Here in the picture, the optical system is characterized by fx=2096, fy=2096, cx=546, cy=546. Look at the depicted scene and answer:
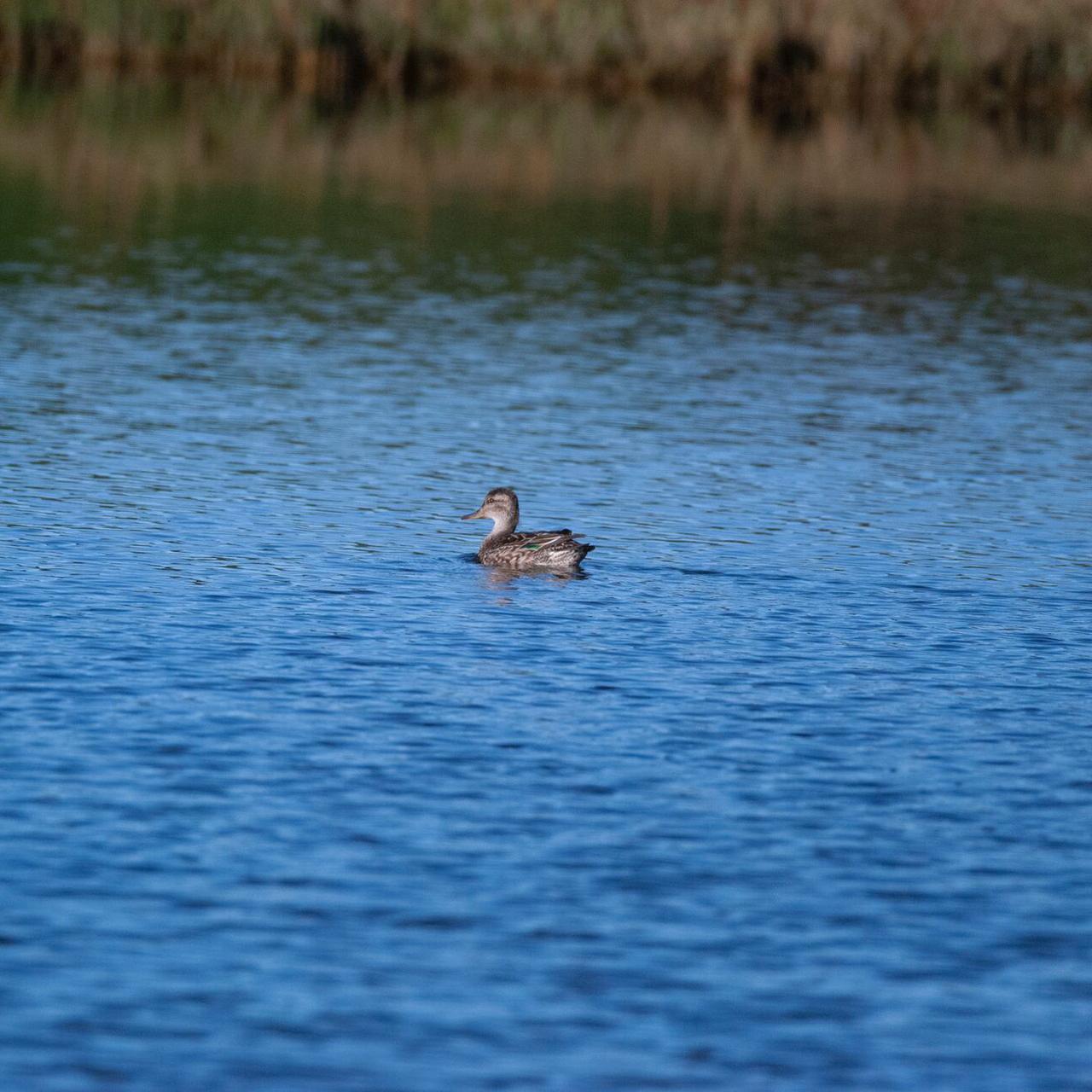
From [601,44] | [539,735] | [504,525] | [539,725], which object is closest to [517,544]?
[504,525]

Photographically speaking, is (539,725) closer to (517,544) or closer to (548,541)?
(548,541)

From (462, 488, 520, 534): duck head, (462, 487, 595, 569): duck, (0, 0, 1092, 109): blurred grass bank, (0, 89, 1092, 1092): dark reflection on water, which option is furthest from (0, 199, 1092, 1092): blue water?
(0, 0, 1092, 109): blurred grass bank

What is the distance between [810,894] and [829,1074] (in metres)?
2.15

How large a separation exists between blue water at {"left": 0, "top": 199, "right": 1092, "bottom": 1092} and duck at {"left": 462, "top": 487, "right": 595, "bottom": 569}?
31 centimetres

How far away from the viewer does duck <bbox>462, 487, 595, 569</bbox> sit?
19.7m

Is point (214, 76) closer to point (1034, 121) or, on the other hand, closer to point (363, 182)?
point (363, 182)

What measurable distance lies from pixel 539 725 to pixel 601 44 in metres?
59.2

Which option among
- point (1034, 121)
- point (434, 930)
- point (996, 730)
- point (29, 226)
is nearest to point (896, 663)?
point (996, 730)

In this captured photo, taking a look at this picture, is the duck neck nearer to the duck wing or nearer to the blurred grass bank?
the duck wing

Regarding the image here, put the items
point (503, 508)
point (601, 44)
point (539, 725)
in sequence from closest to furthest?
point (539, 725), point (503, 508), point (601, 44)

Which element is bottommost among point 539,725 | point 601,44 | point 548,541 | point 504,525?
point 539,725

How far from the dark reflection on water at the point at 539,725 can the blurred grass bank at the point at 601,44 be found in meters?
39.4

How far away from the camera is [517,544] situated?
1988 centimetres

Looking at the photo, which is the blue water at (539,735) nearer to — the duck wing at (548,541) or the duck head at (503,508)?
the duck wing at (548,541)
